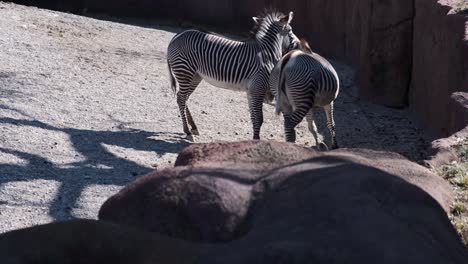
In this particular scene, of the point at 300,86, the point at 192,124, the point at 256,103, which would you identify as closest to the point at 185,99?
the point at 192,124

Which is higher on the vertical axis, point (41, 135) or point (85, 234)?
point (85, 234)

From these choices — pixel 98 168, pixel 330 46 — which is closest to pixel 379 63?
pixel 330 46

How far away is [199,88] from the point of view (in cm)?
1496

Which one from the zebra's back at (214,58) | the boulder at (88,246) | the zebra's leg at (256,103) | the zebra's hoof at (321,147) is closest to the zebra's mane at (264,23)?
the zebra's back at (214,58)

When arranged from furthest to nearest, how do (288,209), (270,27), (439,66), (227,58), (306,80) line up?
(270,27), (227,58), (439,66), (306,80), (288,209)

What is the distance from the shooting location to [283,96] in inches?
452

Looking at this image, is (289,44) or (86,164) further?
(289,44)

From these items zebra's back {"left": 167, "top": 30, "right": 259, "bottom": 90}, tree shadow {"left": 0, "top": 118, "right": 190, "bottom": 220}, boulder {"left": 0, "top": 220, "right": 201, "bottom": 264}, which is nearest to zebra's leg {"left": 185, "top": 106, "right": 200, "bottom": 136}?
tree shadow {"left": 0, "top": 118, "right": 190, "bottom": 220}

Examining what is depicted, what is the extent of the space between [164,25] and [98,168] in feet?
40.5

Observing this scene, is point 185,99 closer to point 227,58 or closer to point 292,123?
point 227,58

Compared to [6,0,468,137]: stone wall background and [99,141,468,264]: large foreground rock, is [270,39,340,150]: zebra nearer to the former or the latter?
[6,0,468,137]: stone wall background

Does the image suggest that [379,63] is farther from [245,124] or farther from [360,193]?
[360,193]

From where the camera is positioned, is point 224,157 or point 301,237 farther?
point 224,157

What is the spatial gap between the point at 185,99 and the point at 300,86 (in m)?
1.84
